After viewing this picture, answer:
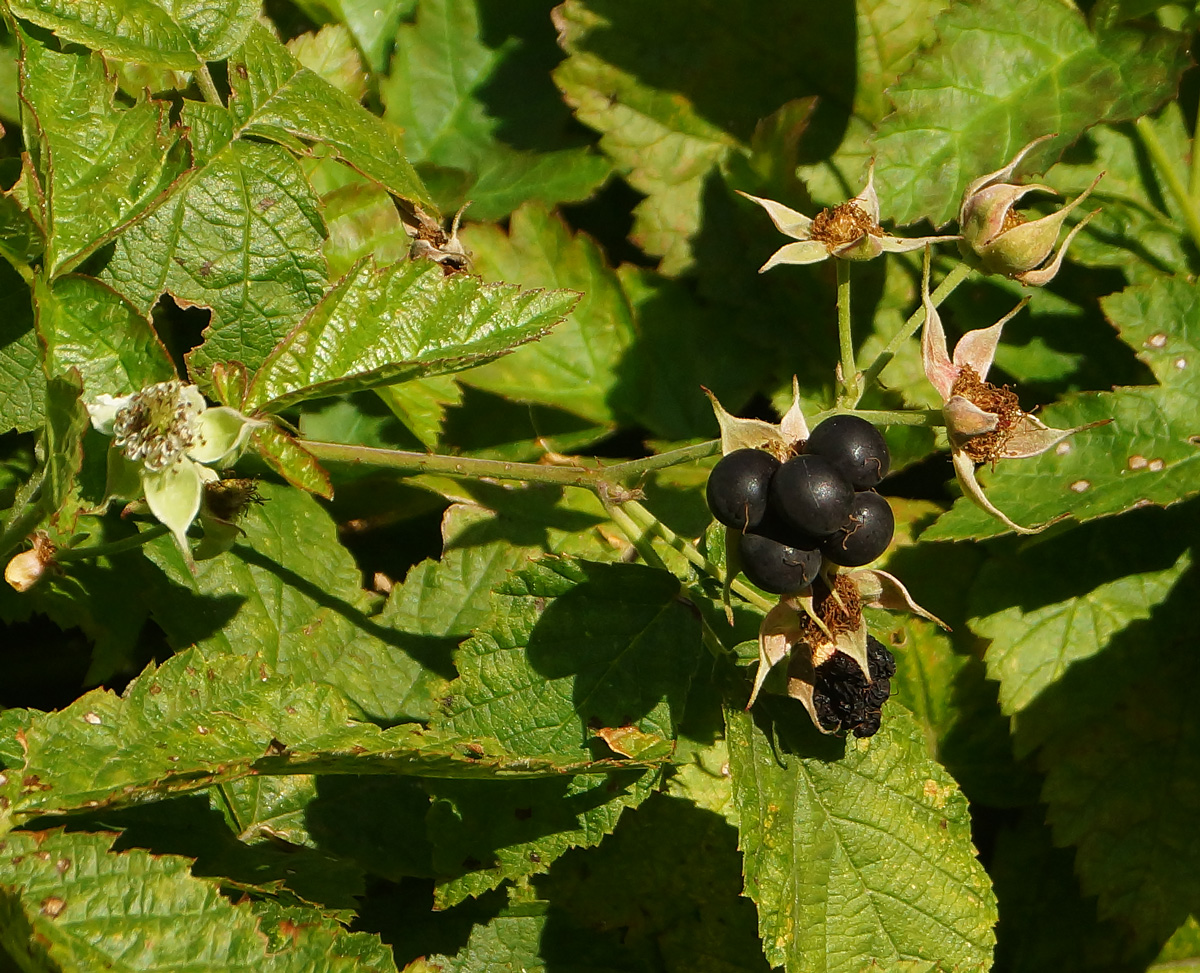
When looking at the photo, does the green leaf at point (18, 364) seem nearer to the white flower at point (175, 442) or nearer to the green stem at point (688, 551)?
the white flower at point (175, 442)

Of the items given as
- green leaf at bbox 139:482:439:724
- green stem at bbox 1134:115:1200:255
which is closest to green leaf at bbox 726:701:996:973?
green leaf at bbox 139:482:439:724

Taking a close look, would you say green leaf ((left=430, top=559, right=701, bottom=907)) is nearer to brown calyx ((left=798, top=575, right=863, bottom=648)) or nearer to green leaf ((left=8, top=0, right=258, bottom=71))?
brown calyx ((left=798, top=575, right=863, bottom=648))

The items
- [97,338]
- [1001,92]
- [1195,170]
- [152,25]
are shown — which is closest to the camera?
[97,338]

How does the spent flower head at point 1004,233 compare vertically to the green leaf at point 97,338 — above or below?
below

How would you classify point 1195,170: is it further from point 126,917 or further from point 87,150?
point 126,917

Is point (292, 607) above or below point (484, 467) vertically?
below

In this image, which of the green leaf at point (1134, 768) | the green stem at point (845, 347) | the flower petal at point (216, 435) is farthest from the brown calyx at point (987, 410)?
the flower petal at point (216, 435)

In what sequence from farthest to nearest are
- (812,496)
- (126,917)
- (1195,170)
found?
(1195,170), (812,496), (126,917)

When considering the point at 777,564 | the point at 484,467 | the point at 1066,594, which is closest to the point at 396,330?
the point at 484,467
